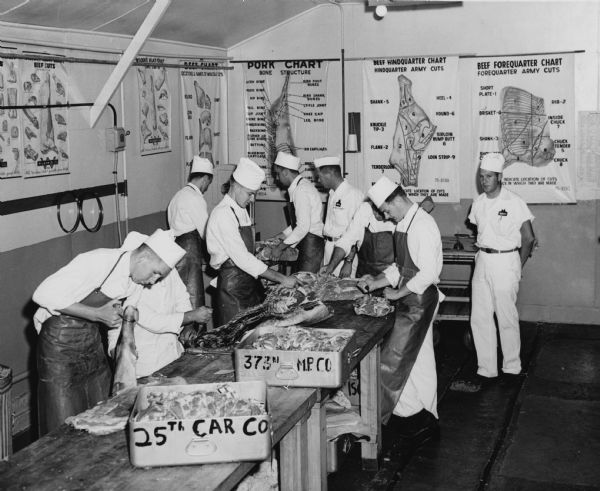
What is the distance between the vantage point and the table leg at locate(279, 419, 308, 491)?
4277 mm

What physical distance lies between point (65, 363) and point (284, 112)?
5901 millimetres

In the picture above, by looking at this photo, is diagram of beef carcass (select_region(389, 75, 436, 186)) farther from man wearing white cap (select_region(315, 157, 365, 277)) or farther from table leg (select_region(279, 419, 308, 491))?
table leg (select_region(279, 419, 308, 491))

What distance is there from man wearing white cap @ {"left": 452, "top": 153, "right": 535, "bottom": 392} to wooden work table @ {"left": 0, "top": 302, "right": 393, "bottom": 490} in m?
2.12

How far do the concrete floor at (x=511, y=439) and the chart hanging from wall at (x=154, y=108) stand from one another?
356 cm

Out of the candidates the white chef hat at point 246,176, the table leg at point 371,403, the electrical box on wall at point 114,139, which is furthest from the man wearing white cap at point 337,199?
the table leg at point 371,403

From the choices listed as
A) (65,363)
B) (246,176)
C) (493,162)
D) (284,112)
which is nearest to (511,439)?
(493,162)

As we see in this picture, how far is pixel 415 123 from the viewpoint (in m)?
9.49

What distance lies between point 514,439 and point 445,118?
171 inches

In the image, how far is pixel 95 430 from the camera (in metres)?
→ 3.58


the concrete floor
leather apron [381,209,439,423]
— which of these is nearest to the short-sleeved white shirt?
the concrete floor

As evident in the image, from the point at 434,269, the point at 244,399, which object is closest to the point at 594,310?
the point at 434,269

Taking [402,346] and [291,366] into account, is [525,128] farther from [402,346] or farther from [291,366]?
[291,366]

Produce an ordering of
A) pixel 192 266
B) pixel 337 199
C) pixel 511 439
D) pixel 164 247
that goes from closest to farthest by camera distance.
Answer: pixel 164 247 → pixel 511 439 → pixel 192 266 → pixel 337 199

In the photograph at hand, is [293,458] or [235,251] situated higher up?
[235,251]
